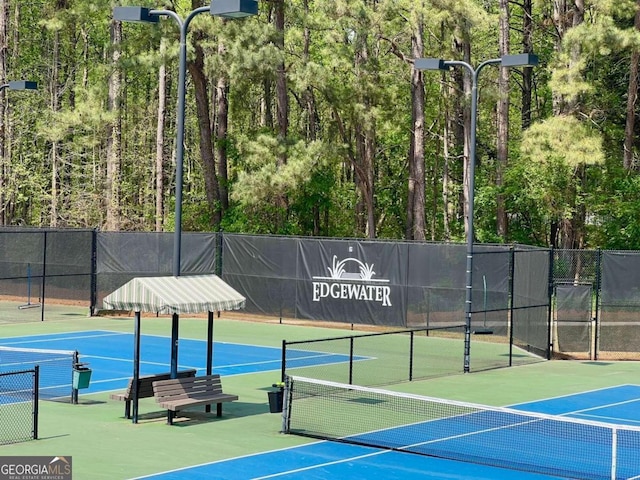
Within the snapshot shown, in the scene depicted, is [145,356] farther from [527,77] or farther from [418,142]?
[527,77]

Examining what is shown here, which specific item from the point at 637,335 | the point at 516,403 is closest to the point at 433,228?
the point at 637,335

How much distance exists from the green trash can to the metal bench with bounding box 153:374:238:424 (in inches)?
84.9

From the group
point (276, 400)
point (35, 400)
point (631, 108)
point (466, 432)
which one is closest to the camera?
point (35, 400)

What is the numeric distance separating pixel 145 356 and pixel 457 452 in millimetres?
14176

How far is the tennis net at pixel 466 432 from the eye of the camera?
17359 mm

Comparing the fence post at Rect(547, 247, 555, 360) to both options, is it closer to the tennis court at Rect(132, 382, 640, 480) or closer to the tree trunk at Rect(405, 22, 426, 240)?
the tennis court at Rect(132, 382, 640, 480)

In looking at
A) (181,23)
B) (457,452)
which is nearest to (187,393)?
(457,452)

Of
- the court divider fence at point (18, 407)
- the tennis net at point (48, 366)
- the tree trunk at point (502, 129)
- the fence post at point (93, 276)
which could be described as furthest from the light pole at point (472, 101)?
the tree trunk at point (502, 129)

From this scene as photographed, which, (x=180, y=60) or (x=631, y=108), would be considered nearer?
(x=180, y=60)

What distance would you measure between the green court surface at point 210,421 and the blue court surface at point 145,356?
985 mm

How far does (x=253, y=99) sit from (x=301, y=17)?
32459 millimetres

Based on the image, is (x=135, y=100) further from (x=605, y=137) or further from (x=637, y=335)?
(x=637, y=335)

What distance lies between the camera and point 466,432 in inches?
789

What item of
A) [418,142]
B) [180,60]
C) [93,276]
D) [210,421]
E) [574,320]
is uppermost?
[418,142]
